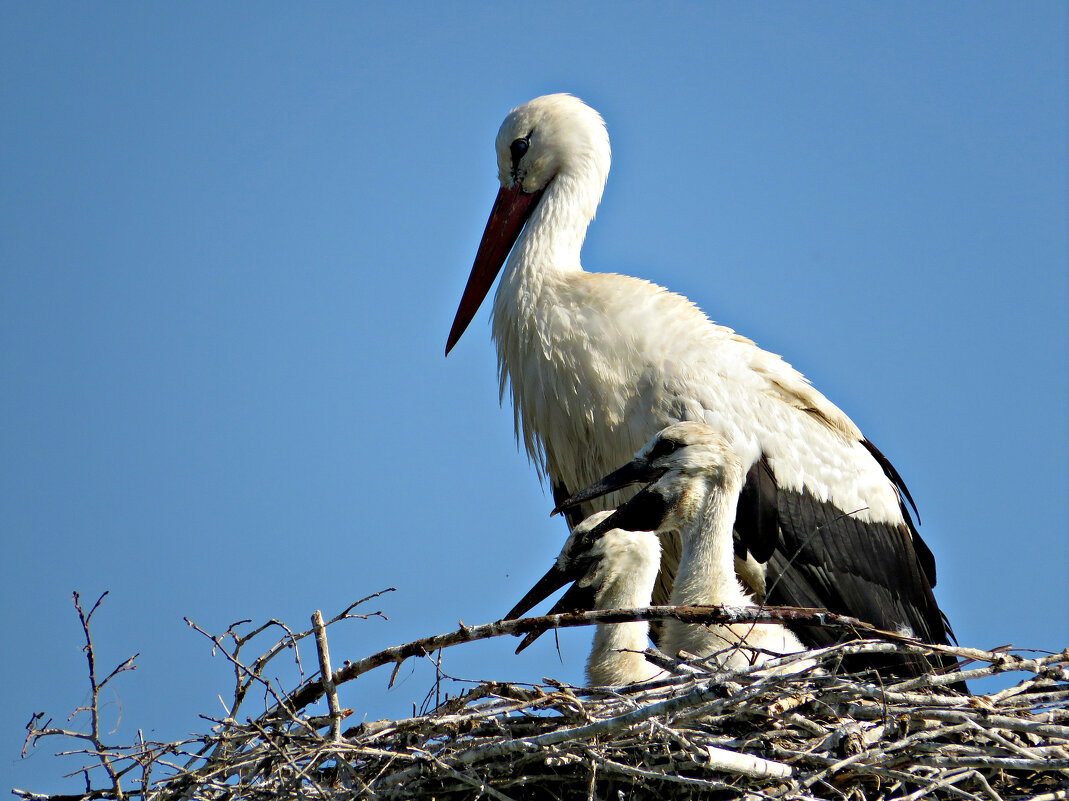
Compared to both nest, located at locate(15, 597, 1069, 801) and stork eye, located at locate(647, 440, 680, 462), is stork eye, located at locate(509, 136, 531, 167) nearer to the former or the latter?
stork eye, located at locate(647, 440, 680, 462)

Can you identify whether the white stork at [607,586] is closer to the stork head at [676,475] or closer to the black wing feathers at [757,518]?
the stork head at [676,475]

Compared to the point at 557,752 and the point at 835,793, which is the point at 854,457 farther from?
the point at 557,752

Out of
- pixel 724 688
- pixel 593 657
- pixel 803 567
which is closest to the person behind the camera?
pixel 724 688

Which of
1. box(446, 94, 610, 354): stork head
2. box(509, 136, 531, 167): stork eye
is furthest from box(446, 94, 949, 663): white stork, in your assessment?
box(509, 136, 531, 167): stork eye

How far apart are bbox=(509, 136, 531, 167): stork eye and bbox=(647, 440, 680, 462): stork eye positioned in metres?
1.77

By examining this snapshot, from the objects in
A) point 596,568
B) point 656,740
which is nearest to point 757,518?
point 596,568

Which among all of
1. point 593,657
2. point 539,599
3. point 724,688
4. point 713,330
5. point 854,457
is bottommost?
point 724,688

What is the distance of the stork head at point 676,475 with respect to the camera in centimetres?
366

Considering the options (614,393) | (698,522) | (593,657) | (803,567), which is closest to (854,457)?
(803,567)

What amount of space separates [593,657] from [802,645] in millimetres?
618

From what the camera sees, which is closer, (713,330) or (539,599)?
(539,599)

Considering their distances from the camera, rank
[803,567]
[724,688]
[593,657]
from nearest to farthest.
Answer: [724,688] → [593,657] → [803,567]

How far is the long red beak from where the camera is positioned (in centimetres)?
519

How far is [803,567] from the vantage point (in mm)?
4367
